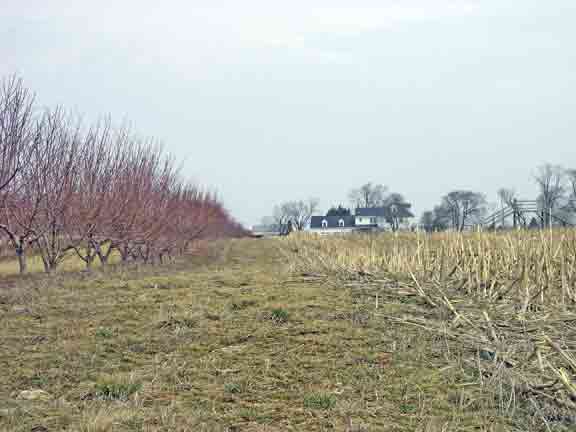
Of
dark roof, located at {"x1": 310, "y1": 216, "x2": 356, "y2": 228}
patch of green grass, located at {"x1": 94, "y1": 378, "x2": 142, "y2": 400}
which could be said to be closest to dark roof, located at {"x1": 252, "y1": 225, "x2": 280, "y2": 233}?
dark roof, located at {"x1": 310, "y1": 216, "x2": 356, "y2": 228}

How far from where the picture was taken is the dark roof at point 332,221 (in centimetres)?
7769

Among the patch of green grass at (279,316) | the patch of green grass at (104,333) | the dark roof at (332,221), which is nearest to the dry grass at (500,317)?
the patch of green grass at (279,316)

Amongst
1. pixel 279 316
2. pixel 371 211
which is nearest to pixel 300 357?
pixel 279 316

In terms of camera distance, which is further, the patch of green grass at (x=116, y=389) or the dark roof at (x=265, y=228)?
the dark roof at (x=265, y=228)

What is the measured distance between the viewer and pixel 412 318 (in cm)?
566

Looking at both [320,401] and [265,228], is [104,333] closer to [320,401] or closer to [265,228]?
[320,401]

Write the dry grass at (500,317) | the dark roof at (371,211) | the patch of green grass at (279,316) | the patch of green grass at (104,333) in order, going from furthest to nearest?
1. the dark roof at (371,211)
2. the patch of green grass at (279,316)
3. the patch of green grass at (104,333)
4. the dry grass at (500,317)

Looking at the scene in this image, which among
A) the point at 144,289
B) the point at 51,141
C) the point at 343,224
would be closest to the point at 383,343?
the point at 144,289

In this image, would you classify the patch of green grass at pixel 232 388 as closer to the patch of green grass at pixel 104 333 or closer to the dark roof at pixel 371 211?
the patch of green grass at pixel 104 333

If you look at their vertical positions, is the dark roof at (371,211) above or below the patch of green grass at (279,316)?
above

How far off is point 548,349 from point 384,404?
1749 millimetres

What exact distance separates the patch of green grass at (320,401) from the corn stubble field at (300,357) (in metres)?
0.01

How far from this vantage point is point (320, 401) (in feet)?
11.2

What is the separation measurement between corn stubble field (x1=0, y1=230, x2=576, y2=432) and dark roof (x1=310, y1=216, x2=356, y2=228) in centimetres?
6984
